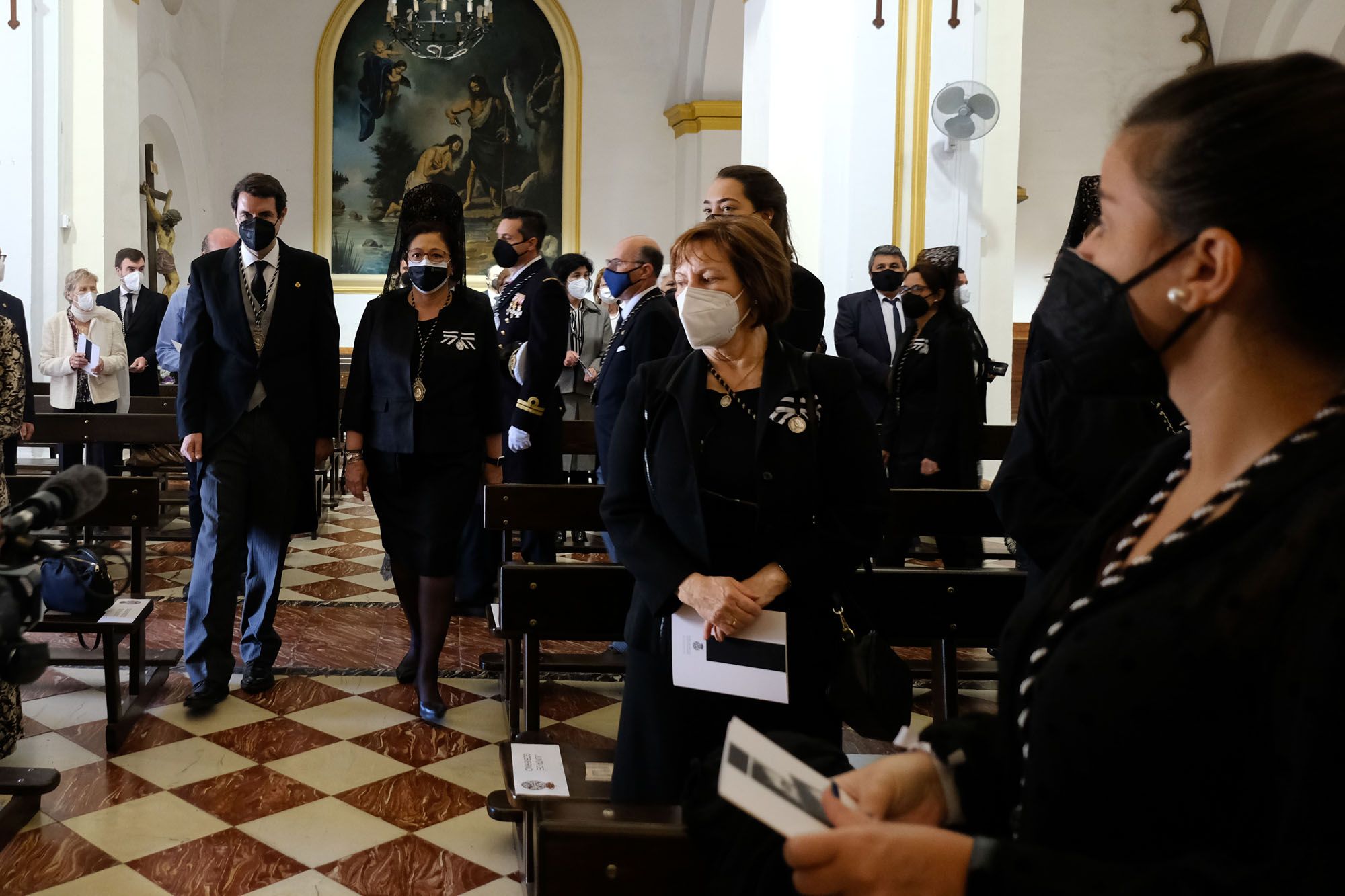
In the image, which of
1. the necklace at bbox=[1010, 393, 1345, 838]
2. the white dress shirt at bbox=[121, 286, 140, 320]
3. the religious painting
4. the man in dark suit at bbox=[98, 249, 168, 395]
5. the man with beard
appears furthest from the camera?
the man with beard

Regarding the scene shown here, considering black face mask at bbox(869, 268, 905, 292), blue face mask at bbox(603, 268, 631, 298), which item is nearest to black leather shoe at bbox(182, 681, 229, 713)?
blue face mask at bbox(603, 268, 631, 298)

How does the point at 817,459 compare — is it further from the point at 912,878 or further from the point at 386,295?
the point at 386,295

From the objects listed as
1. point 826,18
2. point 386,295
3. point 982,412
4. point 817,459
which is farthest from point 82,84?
point 817,459

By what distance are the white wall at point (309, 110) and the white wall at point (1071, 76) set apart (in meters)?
3.96

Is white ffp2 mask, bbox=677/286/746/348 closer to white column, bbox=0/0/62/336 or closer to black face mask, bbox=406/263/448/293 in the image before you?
black face mask, bbox=406/263/448/293

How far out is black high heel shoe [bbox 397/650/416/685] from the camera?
4564mm

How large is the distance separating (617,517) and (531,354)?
2.64 metres

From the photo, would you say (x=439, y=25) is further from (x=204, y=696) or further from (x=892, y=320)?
(x=204, y=696)

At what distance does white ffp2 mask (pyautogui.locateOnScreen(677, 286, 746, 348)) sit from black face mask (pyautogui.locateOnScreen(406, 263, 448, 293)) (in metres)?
1.94

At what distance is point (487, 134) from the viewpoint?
16.6m

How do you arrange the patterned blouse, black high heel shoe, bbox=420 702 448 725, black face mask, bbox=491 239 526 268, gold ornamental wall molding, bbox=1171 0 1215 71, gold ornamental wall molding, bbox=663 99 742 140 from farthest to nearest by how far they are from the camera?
gold ornamental wall molding, bbox=663 99 742 140 → gold ornamental wall molding, bbox=1171 0 1215 71 → the patterned blouse → black face mask, bbox=491 239 526 268 → black high heel shoe, bbox=420 702 448 725

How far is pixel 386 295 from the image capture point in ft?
14.1

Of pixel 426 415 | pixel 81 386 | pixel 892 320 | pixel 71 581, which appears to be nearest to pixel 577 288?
pixel 892 320

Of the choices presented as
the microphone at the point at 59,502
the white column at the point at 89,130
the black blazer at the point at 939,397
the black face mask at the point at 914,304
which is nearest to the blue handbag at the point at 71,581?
the microphone at the point at 59,502
